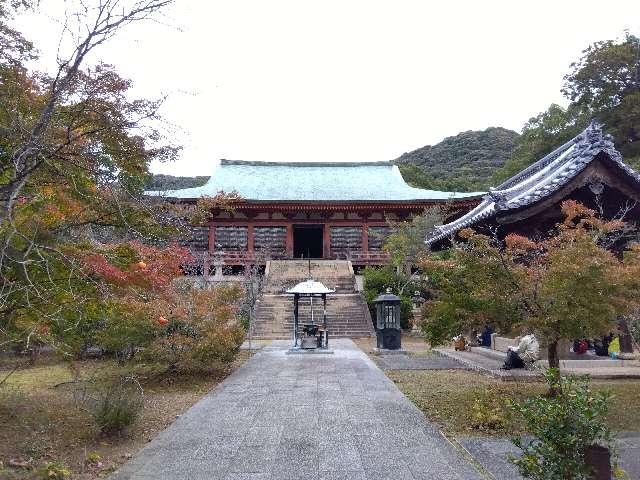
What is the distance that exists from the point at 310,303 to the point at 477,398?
1555 centimetres

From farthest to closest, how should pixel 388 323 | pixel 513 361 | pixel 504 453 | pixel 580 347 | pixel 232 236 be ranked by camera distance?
pixel 232 236, pixel 388 323, pixel 580 347, pixel 513 361, pixel 504 453

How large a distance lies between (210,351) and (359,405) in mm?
3645

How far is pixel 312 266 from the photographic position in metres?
28.3

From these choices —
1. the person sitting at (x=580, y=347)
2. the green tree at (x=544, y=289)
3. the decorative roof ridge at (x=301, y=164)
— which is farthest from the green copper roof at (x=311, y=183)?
the green tree at (x=544, y=289)

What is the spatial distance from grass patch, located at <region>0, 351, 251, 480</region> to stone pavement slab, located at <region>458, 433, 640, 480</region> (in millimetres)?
3399

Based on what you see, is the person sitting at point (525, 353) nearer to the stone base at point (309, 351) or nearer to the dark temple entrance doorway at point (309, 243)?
the stone base at point (309, 351)

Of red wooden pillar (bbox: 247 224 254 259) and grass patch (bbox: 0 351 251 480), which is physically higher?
red wooden pillar (bbox: 247 224 254 259)

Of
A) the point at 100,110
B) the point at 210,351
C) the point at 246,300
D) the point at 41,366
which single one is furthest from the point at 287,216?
the point at 100,110

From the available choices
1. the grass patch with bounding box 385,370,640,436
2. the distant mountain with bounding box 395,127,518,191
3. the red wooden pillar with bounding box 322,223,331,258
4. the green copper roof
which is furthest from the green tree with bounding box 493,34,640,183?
the distant mountain with bounding box 395,127,518,191

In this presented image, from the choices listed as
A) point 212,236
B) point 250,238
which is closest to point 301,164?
point 250,238

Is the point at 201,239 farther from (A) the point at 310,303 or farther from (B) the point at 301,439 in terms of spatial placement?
(B) the point at 301,439

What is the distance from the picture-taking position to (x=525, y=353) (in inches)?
367

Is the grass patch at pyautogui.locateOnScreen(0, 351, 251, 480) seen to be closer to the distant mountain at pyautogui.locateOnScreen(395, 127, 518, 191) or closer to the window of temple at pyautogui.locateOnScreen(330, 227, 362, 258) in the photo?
the window of temple at pyautogui.locateOnScreen(330, 227, 362, 258)

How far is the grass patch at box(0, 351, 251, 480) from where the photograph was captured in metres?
5.28
